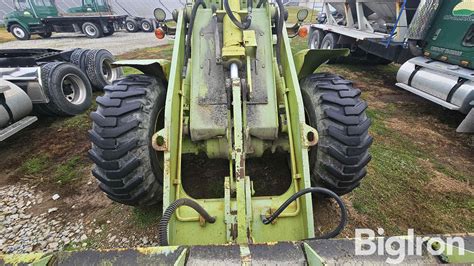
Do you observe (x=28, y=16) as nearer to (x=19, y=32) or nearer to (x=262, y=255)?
(x=19, y=32)

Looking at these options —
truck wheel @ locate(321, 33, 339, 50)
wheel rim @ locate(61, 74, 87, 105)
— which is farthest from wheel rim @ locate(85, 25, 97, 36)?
wheel rim @ locate(61, 74, 87, 105)

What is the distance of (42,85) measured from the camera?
4539 mm

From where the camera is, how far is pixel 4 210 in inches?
122

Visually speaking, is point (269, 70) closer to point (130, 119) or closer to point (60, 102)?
point (130, 119)

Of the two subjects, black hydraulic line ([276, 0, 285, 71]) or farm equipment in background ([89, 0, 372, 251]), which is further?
black hydraulic line ([276, 0, 285, 71])

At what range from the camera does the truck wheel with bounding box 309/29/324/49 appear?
9.84 m

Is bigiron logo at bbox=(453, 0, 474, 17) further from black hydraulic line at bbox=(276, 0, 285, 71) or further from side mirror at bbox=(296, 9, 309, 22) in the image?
black hydraulic line at bbox=(276, 0, 285, 71)

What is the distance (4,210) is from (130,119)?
79.8 inches

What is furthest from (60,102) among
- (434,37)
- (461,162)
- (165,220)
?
(434,37)

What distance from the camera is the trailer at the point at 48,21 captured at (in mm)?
16969

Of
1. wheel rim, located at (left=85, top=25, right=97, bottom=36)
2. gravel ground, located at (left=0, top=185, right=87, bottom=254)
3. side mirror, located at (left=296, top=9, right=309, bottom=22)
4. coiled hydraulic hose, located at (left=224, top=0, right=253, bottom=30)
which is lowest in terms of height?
wheel rim, located at (left=85, top=25, right=97, bottom=36)

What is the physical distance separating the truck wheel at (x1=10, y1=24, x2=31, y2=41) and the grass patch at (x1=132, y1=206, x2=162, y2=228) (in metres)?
19.6

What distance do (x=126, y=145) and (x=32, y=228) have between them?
4.96ft

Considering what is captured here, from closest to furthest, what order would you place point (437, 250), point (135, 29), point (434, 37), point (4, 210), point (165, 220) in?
point (437, 250) → point (165, 220) → point (4, 210) → point (434, 37) → point (135, 29)
